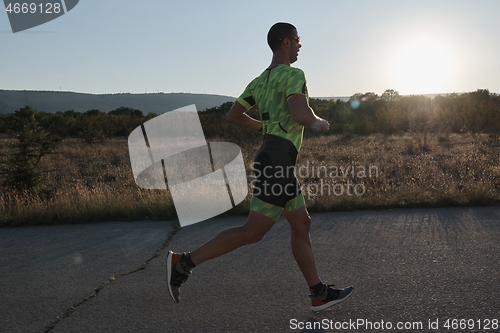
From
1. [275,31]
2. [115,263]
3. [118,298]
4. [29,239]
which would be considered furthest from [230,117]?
[29,239]

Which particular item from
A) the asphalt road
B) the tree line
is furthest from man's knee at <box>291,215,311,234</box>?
the tree line

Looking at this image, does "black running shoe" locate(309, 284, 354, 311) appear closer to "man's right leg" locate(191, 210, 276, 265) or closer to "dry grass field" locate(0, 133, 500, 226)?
"man's right leg" locate(191, 210, 276, 265)

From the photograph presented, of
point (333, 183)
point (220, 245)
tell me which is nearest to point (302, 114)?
point (220, 245)

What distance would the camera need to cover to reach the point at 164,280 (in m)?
3.54

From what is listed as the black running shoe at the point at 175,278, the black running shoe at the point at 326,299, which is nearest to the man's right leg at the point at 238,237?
the black running shoe at the point at 175,278

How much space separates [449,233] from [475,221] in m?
0.68

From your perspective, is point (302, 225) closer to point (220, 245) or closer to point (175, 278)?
point (220, 245)

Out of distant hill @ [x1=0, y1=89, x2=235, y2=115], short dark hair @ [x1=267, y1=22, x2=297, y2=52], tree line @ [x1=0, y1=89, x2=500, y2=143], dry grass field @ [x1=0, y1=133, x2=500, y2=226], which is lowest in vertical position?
dry grass field @ [x1=0, y1=133, x2=500, y2=226]

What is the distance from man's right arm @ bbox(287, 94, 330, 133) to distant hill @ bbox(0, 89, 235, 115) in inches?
5282

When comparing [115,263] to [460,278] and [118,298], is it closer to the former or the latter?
[118,298]

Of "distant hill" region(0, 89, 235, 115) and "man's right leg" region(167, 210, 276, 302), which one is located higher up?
"distant hill" region(0, 89, 235, 115)

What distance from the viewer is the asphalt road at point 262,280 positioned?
274cm

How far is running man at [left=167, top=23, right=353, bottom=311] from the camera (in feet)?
8.82

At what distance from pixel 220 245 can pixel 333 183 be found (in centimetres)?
659
